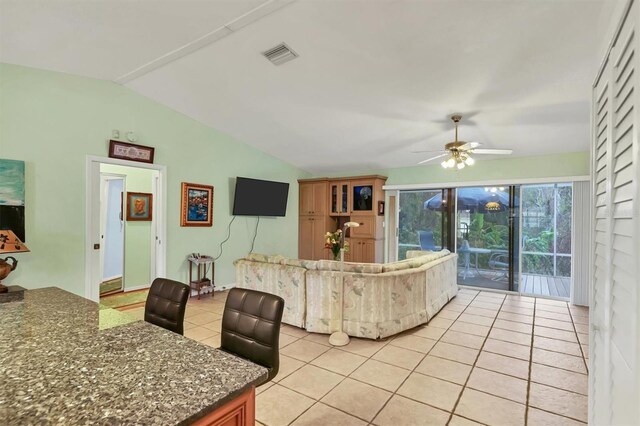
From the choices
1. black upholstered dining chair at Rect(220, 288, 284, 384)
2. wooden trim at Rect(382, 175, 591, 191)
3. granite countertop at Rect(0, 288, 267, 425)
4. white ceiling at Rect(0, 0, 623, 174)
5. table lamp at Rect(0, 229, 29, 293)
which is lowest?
black upholstered dining chair at Rect(220, 288, 284, 384)

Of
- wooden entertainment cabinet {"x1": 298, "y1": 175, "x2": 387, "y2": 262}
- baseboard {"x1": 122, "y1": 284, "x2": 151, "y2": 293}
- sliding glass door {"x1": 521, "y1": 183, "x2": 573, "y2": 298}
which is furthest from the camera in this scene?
wooden entertainment cabinet {"x1": 298, "y1": 175, "x2": 387, "y2": 262}

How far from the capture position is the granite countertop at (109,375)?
2.58 ft

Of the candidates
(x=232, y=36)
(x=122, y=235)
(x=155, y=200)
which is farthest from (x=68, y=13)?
(x=122, y=235)

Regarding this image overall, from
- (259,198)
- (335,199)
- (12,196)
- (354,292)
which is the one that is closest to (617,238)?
(354,292)

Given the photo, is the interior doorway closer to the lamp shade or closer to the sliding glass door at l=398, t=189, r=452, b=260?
the lamp shade

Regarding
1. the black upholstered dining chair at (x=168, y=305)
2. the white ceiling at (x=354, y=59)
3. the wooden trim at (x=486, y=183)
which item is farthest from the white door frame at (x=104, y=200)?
the wooden trim at (x=486, y=183)

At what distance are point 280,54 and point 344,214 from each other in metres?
4.07

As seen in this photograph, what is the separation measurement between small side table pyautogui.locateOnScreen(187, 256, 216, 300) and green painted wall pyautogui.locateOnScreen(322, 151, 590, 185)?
3866 mm

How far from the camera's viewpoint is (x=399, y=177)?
639 centimetres

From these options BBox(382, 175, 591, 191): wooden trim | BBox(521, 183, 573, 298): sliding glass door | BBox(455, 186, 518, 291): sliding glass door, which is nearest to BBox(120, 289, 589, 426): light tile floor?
BBox(521, 183, 573, 298): sliding glass door

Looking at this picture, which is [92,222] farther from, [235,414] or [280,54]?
[235,414]

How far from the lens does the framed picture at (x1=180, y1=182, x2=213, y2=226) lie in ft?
16.0

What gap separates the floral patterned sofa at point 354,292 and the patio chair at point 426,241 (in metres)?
2.30

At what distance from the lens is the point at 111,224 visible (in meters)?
5.50
